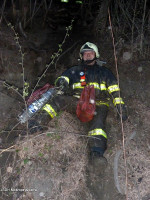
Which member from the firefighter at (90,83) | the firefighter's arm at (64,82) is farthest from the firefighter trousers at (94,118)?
the firefighter's arm at (64,82)

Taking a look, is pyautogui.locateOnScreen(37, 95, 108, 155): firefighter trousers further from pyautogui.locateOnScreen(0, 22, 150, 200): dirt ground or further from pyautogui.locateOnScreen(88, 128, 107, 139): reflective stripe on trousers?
pyautogui.locateOnScreen(0, 22, 150, 200): dirt ground

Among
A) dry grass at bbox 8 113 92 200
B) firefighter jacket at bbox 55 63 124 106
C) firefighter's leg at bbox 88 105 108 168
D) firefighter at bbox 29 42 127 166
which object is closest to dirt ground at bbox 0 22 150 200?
dry grass at bbox 8 113 92 200

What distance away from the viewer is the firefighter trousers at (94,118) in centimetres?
349

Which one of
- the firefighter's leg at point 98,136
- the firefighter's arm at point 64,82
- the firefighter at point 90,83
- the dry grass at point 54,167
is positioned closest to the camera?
the dry grass at point 54,167

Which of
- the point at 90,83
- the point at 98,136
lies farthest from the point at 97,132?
the point at 90,83

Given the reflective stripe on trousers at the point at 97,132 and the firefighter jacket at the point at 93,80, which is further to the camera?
the firefighter jacket at the point at 93,80

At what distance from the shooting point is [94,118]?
3.82 meters

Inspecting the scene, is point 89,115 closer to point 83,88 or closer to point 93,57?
point 83,88

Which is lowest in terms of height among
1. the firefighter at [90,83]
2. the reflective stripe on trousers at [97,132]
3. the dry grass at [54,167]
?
the dry grass at [54,167]

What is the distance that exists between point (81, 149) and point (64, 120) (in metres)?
0.76

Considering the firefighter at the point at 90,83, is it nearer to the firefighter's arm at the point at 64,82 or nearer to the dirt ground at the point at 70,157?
the firefighter's arm at the point at 64,82

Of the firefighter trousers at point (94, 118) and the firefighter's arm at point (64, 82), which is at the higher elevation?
the firefighter's arm at point (64, 82)

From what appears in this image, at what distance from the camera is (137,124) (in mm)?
4227

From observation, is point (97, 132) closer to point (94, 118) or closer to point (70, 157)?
point (94, 118)
